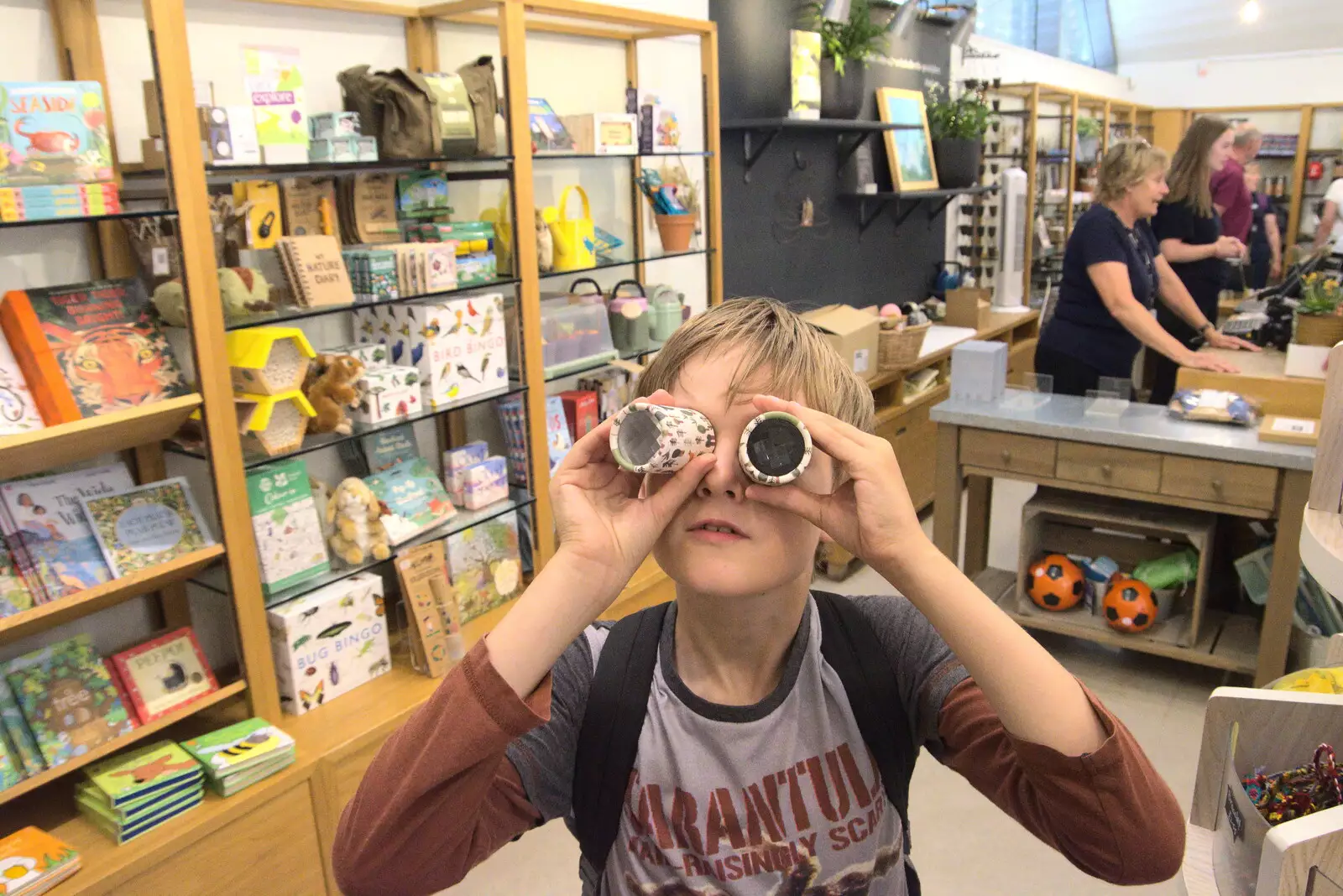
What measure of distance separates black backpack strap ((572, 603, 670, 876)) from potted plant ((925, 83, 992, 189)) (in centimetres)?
472

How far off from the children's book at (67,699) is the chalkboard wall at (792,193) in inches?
89.9

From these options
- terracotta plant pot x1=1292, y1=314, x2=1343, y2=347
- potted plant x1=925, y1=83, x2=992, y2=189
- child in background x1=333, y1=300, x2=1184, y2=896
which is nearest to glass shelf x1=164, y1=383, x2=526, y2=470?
child in background x1=333, y1=300, x2=1184, y2=896

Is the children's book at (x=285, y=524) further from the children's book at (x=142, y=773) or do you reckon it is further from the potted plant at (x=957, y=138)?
the potted plant at (x=957, y=138)

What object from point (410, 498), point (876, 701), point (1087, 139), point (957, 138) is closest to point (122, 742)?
point (410, 498)

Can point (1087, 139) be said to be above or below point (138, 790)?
above

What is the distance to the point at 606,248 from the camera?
316 cm

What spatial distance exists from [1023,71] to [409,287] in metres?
5.94

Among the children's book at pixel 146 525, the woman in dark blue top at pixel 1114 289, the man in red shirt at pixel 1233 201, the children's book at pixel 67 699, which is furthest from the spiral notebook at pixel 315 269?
the man in red shirt at pixel 1233 201

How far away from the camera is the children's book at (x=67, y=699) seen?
6.42 ft

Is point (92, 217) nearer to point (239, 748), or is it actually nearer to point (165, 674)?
point (165, 674)

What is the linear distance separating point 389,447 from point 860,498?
6.48ft

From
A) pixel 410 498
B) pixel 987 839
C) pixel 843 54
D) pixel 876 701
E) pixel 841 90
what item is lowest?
pixel 987 839

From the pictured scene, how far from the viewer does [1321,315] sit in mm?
2971

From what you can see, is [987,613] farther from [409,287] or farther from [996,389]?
[996,389]
